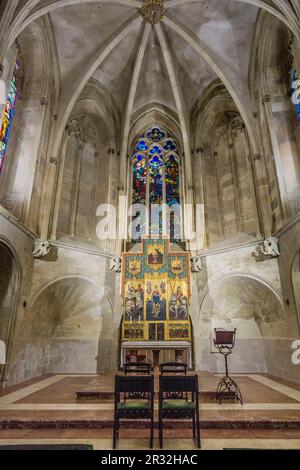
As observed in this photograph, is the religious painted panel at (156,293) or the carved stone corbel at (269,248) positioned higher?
the carved stone corbel at (269,248)

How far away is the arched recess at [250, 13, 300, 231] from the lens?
9.43m

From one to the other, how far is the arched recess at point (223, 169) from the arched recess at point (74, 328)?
17.7ft

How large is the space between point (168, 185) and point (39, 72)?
7204mm

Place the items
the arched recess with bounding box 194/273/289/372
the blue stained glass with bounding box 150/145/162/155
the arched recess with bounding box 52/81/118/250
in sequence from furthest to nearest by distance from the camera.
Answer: the blue stained glass with bounding box 150/145/162/155 < the arched recess with bounding box 52/81/118/250 < the arched recess with bounding box 194/273/289/372

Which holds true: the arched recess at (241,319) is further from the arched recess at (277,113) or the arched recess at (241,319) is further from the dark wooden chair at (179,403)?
the dark wooden chair at (179,403)

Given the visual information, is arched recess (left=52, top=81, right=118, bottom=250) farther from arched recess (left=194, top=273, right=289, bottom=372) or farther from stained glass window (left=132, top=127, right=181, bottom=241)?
arched recess (left=194, top=273, right=289, bottom=372)

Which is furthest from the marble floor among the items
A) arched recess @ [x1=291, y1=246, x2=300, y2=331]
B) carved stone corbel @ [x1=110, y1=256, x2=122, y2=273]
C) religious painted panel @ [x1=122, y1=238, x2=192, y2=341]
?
carved stone corbel @ [x1=110, y1=256, x2=122, y2=273]

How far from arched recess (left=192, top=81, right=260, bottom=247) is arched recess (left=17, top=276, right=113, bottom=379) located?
539cm

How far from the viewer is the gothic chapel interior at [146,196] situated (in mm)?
9055

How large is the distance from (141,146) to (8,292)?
9911mm

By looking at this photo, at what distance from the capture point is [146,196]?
45.5 feet

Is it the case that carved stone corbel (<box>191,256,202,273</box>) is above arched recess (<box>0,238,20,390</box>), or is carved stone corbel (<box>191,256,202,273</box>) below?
above

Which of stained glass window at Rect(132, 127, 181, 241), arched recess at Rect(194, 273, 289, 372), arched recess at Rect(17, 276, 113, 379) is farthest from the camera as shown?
stained glass window at Rect(132, 127, 181, 241)

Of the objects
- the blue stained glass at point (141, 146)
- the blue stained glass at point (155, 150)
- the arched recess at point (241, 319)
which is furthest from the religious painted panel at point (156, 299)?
the blue stained glass at point (141, 146)
